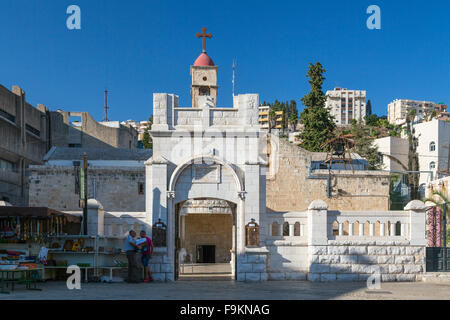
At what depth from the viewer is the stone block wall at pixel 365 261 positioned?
19.3 metres

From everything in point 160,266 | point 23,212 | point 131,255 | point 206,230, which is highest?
point 23,212

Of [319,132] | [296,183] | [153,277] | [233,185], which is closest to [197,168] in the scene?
[233,185]

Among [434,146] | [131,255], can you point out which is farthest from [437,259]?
[434,146]

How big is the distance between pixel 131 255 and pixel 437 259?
446 inches

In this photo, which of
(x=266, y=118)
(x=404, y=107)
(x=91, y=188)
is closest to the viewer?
(x=91, y=188)

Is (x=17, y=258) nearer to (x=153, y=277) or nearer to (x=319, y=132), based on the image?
(x=153, y=277)

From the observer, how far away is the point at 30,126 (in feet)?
155

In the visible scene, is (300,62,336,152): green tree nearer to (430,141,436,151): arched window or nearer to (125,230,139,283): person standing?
(430,141,436,151): arched window

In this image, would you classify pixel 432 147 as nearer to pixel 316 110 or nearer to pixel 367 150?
pixel 367 150

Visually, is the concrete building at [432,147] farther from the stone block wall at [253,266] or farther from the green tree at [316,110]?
the stone block wall at [253,266]

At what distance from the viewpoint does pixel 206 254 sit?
40.2 metres

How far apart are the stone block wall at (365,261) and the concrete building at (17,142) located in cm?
2978

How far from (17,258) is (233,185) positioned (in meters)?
7.77

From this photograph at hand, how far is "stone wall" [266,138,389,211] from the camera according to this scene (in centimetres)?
3394
